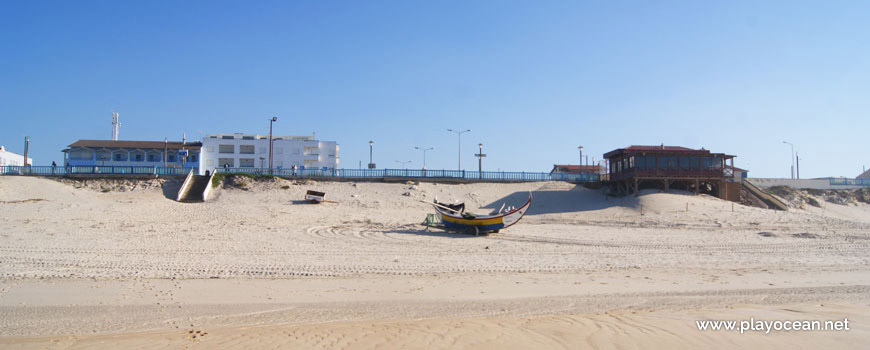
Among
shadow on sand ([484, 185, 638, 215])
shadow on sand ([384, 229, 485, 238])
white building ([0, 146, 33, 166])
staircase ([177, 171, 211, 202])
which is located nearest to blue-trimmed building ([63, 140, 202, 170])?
white building ([0, 146, 33, 166])

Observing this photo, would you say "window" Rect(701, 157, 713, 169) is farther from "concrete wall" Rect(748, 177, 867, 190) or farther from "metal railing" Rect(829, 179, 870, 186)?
"metal railing" Rect(829, 179, 870, 186)

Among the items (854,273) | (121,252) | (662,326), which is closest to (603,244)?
(854,273)

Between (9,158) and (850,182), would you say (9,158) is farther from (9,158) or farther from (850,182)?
(850,182)

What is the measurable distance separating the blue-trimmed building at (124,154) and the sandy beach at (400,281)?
3394 centimetres

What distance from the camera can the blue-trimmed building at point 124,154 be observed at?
187 ft

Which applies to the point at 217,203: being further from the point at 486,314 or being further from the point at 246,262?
the point at 486,314

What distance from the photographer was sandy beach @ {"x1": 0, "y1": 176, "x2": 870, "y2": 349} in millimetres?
7184

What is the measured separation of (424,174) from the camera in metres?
42.0

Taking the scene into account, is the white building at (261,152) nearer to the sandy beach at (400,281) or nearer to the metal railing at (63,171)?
the metal railing at (63,171)

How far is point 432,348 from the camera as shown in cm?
652

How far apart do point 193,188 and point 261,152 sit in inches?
A: 1322

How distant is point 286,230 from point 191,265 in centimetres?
787

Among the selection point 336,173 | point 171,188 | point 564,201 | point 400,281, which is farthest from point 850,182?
point 171,188

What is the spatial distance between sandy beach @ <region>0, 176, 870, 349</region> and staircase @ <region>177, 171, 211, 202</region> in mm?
6074
